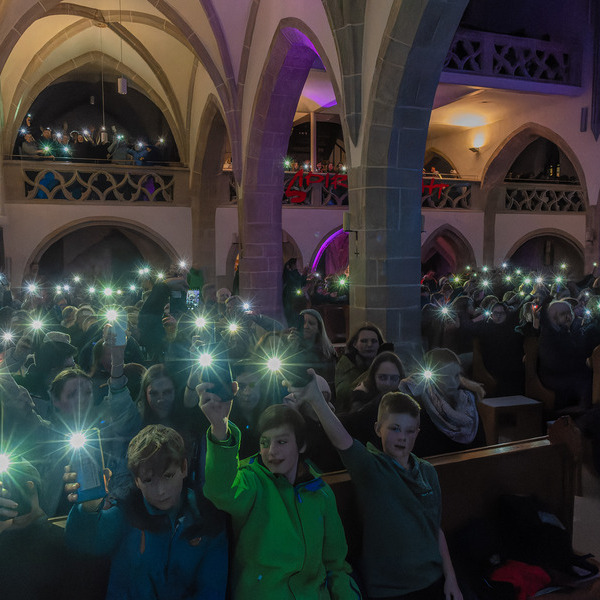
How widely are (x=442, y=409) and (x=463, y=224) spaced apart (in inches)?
513

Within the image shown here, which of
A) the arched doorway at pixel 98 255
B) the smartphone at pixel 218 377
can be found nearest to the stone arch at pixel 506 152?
the arched doorway at pixel 98 255

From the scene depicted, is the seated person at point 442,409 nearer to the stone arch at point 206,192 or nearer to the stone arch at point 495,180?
the stone arch at point 206,192

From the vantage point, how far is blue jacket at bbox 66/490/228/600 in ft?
6.41

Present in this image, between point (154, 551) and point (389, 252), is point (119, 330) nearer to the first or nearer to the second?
point (154, 551)

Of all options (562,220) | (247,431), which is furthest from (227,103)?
(562,220)

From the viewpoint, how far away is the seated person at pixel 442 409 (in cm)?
319

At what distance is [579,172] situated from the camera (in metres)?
12.2

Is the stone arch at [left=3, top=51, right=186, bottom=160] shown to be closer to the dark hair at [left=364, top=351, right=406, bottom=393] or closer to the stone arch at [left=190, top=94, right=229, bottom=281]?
the stone arch at [left=190, top=94, right=229, bottom=281]

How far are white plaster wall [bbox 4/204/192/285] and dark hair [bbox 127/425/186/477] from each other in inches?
446

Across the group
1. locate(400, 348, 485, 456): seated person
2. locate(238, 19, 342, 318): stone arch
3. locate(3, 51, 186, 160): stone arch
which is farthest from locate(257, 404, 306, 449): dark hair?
locate(3, 51, 186, 160): stone arch

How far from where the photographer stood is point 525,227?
15.9 meters

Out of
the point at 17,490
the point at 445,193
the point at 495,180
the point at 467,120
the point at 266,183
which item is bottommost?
the point at 17,490

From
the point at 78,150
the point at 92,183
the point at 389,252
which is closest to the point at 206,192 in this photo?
the point at 92,183

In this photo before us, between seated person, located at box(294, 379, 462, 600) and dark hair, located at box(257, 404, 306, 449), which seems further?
seated person, located at box(294, 379, 462, 600)
